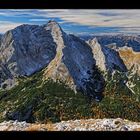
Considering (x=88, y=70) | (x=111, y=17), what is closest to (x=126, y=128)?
(x=88, y=70)

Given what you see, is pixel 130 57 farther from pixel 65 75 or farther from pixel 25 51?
pixel 25 51

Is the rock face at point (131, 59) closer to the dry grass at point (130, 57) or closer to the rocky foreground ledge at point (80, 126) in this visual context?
the dry grass at point (130, 57)

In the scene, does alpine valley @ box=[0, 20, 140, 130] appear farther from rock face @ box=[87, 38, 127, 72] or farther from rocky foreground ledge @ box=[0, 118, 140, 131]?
rocky foreground ledge @ box=[0, 118, 140, 131]

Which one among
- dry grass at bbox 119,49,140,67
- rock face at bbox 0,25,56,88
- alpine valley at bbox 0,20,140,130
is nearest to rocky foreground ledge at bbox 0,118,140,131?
alpine valley at bbox 0,20,140,130

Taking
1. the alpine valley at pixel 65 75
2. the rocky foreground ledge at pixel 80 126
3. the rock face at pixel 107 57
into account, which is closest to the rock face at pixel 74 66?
the alpine valley at pixel 65 75

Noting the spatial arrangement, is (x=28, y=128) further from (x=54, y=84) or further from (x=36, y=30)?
(x=36, y=30)

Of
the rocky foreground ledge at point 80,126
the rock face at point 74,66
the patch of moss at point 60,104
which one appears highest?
the rock face at point 74,66
